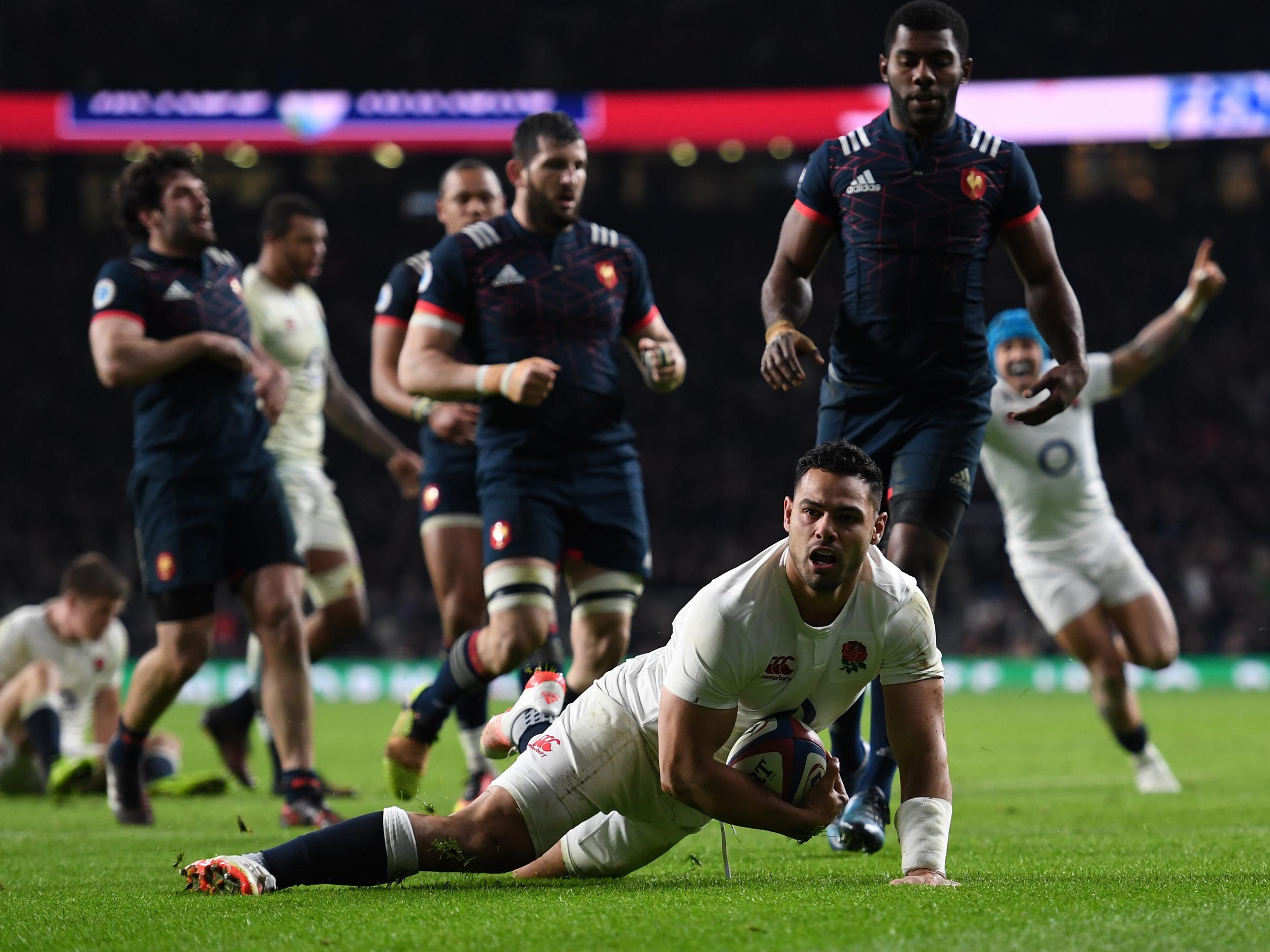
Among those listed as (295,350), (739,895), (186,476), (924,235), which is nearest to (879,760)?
(739,895)

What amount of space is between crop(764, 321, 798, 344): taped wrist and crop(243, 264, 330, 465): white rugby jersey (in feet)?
12.7

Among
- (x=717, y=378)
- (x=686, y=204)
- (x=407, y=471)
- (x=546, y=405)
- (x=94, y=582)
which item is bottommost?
(x=94, y=582)

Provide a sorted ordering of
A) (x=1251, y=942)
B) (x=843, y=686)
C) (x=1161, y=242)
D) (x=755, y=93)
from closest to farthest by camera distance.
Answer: (x=1251, y=942) < (x=843, y=686) < (x=755, y=93) < (x=1161, y=242)

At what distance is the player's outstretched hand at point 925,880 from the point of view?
3.79 meters

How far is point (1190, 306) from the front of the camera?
7.10 meters

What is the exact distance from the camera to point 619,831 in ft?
13.9

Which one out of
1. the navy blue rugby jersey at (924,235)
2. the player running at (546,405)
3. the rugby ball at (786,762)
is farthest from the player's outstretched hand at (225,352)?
the rugby ball at (786,762)

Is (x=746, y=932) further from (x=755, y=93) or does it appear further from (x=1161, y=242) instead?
(x=1161, y=242)

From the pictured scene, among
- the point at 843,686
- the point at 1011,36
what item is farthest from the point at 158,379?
the point at 1011,36

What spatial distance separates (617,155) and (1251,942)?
1092 inches

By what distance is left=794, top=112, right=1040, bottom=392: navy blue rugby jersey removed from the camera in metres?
5.08

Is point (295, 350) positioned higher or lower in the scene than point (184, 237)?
lower

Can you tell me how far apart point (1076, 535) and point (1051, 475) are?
0.37 meters

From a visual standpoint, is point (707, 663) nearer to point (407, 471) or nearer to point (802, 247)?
point (802, 247)
